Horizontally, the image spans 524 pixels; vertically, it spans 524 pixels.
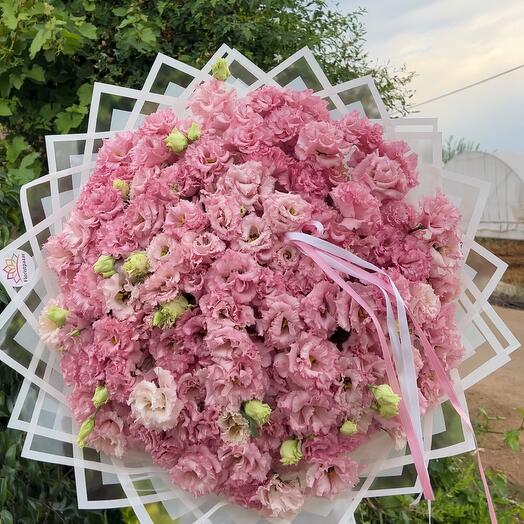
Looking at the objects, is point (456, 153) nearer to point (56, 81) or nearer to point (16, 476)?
Result: point (56, 81)

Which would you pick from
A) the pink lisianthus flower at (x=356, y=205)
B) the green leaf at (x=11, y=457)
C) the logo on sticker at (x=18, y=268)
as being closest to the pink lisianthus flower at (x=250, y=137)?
the pink lisianthus flower at (x=356, y=205)

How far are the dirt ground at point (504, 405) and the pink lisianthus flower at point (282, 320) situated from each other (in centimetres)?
190

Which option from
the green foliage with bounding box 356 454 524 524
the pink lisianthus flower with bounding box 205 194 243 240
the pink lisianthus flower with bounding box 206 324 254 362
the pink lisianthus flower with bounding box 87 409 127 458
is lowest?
the green foliage with bounding box 356 454 524 524

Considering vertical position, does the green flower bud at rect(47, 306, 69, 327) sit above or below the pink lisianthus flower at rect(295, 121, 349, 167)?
below

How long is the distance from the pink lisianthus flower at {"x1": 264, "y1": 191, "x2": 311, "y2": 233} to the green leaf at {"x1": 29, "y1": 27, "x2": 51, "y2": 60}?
1121mm

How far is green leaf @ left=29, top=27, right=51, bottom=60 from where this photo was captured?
5.08 ft

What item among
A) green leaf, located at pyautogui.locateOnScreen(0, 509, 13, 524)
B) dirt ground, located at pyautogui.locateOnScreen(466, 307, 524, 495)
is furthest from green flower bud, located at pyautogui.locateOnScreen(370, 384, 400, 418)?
dirt ground, located at pyautogui.locateOnScreen(466, 307, 524, 495)

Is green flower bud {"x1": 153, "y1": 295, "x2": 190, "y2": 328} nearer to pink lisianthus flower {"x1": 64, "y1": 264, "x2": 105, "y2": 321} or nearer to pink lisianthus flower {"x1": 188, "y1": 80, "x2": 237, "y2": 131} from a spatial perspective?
pink lisianthus flower {"x1": 64, "y1": 264, "x2": 105, "y2": 321}

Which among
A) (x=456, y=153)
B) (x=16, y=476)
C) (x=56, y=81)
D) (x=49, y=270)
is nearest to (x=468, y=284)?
(x=49, y=270)

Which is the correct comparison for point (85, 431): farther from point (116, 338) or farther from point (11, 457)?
point (11, 457)

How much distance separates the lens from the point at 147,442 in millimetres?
721

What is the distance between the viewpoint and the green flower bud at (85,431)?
0.72 metres

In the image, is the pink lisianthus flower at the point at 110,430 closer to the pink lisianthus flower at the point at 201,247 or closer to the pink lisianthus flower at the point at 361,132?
the pink lisianthus flower at the point at 201,247

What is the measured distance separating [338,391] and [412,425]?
86mm
